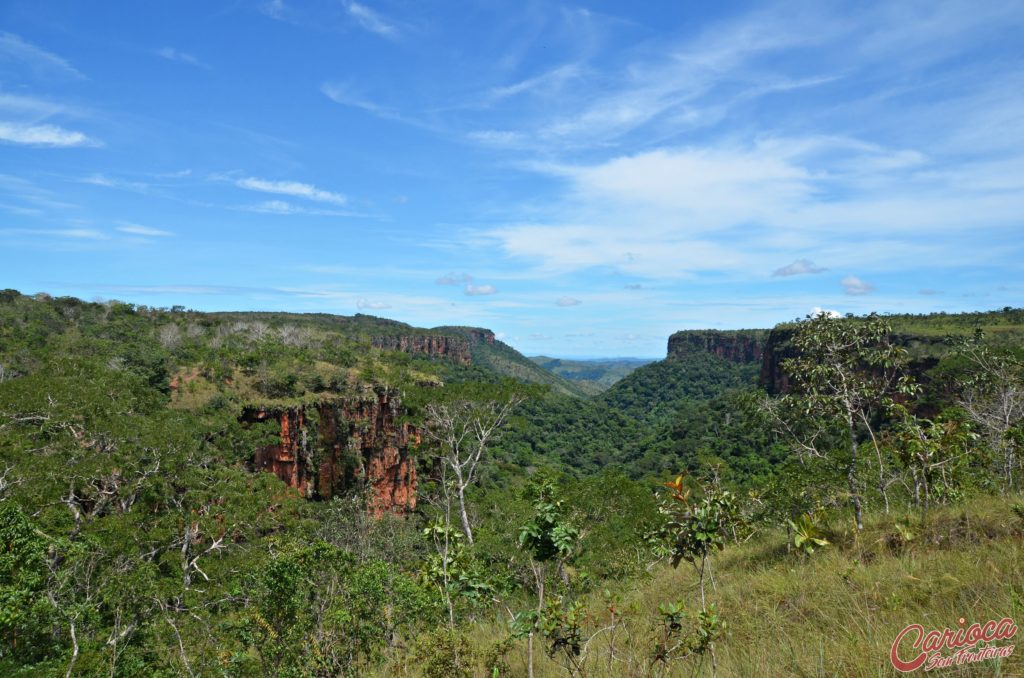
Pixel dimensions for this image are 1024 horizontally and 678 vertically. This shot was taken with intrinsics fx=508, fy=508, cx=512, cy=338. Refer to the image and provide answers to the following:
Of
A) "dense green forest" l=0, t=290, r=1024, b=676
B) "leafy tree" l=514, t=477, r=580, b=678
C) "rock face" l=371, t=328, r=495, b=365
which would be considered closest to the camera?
"leafy tree" l=514, t=477, r=580, b=678

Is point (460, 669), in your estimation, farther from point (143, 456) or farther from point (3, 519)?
point (143, 456)

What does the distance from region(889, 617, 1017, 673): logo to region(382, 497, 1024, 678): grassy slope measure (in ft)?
0.18

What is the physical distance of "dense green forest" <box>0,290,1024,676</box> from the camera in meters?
4.79

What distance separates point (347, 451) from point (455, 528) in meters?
41.5

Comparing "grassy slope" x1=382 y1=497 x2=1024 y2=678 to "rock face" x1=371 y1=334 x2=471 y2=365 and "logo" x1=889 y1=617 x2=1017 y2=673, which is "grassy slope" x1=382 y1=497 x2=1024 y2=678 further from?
"rock face" x1=371 y1=334 x2=471 y2=365

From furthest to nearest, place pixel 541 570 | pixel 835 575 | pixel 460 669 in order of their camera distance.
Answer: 1. pixel 835 575
2. pixel 460 669
3. pixel 541 570

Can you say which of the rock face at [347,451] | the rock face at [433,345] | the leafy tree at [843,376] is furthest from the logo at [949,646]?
the rock face at [433,345]

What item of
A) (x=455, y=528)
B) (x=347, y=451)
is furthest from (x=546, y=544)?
(x=347, y=451)

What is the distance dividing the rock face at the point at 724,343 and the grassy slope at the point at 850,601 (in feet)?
405

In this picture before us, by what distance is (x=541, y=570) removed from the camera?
467 cm

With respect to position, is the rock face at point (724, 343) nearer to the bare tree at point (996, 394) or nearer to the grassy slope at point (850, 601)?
the bare tree at point (996, 394)

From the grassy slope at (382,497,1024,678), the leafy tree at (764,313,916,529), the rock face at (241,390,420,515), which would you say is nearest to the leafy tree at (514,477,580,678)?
the grassy slope at (382,497,1024,678)

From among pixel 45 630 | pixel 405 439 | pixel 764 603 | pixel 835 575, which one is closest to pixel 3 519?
pixel 45 630

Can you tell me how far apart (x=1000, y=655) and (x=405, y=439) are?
46.9 metres
